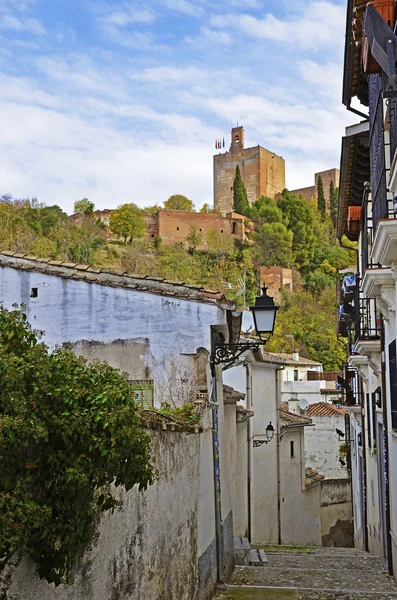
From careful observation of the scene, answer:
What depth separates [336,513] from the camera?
28062mm

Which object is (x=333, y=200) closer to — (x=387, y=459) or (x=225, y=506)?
(x=387, y=459)

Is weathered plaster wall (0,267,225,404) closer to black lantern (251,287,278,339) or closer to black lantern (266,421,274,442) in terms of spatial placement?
black lantern (251,287,278,339)

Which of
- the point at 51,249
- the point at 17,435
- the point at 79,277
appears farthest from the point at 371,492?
the point at 51,249

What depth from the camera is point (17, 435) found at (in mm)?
3393

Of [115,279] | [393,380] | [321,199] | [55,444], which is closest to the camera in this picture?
[55,444]

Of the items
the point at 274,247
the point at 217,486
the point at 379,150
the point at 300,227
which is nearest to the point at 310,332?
the point at 274,247

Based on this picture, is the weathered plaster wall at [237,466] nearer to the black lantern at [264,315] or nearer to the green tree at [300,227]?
the black lantern at [264,315]

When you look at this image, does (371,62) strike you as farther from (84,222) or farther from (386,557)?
(84,222)

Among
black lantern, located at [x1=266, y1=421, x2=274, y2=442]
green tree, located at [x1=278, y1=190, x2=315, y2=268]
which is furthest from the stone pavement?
green tree, located at [x1=278, y1=190, x2=315, y2=268]

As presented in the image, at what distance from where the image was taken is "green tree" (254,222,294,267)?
82.3 m

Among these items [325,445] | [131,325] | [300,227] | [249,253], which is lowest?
[325,445]

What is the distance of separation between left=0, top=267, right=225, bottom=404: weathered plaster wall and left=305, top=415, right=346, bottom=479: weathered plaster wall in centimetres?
2248

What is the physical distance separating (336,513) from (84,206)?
61328mm

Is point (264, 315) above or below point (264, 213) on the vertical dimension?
below
